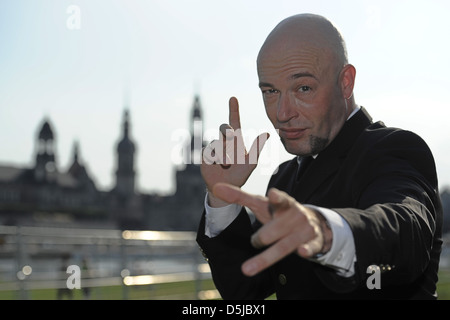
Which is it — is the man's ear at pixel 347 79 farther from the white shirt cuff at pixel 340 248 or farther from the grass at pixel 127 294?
the grass at pixel 127 294

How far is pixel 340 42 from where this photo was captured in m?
2.40

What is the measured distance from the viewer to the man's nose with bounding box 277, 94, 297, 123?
232 cm

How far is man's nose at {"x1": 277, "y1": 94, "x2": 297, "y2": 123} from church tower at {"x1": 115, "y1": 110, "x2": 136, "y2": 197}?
115909 mm

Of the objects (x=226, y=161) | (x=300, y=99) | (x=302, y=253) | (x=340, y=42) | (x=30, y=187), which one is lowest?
(x=302, y=253)

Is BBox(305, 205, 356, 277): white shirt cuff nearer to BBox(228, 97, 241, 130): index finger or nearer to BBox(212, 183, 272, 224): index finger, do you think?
BBox(212, 183, 272, 224): index finger

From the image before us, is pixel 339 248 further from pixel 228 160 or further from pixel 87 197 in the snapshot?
pixel 87 197

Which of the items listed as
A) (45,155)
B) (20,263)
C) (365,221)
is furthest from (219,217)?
(45,155)

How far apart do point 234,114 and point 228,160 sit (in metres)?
0.20

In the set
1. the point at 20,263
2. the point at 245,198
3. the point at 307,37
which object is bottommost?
the point at 245,198

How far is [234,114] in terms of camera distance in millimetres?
2496

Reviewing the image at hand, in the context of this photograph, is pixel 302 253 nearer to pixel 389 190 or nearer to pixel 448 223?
pixel 389 190

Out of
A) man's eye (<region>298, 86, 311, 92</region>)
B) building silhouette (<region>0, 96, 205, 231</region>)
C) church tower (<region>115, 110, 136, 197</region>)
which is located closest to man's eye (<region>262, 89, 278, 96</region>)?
man's eye (<region>298, 86, 311, 92</region>)
